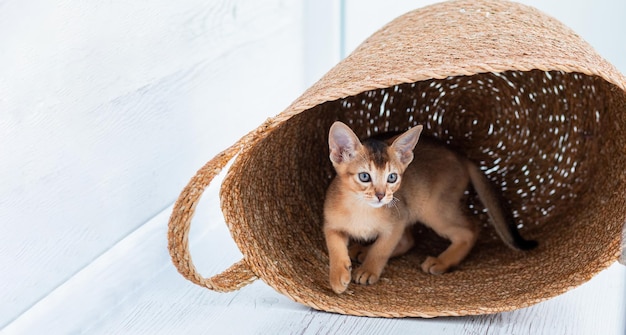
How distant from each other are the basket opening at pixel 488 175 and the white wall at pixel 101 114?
292 millimetres

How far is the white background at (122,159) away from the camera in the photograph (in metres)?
1.41

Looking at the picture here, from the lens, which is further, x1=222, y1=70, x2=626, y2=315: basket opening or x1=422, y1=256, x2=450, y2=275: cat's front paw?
x1=422, y1=256, x2=450, y2=275: cat's front paw

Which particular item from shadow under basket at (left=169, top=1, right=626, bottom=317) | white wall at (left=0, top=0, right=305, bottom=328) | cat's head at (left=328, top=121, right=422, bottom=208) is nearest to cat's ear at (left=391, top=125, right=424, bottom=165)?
cat's head at (left=328, top=121, right=422, bottom=208)

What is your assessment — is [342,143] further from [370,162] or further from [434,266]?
[434,266]

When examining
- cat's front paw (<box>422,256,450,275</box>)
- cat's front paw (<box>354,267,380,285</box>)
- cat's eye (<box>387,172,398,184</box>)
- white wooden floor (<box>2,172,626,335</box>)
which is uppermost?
cat's eye (<box>387,172,398,184</box>)

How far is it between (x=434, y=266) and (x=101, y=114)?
757mm

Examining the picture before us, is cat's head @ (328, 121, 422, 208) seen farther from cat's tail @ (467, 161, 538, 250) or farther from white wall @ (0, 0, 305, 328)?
white wall @ (0, 0, 305, 328)

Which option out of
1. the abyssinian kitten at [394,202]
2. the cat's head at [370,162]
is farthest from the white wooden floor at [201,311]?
the cat's head at [370,162]

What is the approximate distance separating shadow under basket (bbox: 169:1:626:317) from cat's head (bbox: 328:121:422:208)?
118 mm

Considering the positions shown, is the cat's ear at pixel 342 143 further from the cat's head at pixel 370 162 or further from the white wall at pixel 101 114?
the white wall at pixel 101 114

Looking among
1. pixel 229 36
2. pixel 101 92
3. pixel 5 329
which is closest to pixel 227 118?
pixel 229 36

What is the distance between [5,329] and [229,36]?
36.8 inches

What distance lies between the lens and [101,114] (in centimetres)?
159

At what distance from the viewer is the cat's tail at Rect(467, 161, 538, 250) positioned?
5.68 feet
